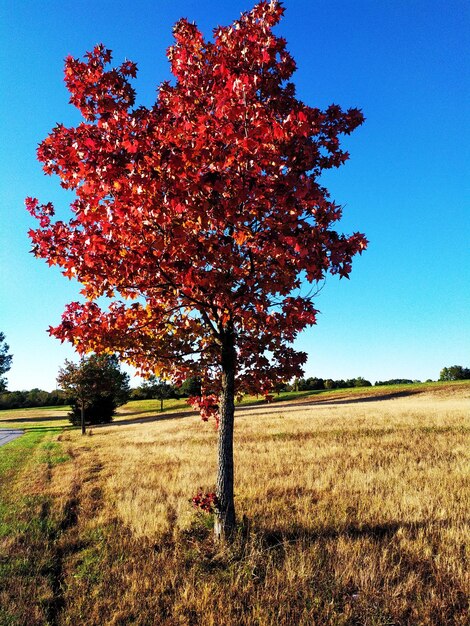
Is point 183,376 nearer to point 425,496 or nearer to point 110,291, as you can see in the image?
point 110,291

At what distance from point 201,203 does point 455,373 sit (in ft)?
317

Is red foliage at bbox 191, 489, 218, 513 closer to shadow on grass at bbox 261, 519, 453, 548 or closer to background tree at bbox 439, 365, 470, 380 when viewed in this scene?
shadow on grass at bbox 261, 519, 453, 548

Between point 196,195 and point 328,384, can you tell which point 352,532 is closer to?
point 196,195

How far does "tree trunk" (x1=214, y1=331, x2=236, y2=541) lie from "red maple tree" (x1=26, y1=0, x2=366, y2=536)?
0.08 feet

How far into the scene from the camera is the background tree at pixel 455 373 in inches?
3316

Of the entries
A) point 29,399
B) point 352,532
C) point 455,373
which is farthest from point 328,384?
point 352,532

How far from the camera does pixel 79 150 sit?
569cm

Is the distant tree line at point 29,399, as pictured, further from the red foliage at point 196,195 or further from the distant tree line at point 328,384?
the red foliage at point 196,195

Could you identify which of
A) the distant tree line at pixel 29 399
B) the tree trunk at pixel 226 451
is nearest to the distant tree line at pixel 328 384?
the distant tree line at pixel 29 399

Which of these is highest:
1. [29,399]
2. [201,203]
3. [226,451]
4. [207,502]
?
[201,203]

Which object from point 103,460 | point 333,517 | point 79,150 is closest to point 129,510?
point 333,517

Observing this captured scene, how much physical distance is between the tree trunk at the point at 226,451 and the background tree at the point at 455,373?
91.0 meters

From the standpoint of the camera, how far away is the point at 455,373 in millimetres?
86750

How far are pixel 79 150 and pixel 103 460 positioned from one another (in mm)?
14794
